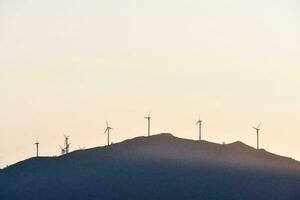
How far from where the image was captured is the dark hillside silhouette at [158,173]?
16100cm

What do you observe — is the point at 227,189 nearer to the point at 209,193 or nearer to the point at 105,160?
the point at 209,193

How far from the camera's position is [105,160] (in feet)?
575

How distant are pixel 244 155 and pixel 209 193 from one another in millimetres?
16714

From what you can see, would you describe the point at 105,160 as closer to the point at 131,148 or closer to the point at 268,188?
the point at 131,148

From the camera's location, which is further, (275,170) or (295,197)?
(275,170)

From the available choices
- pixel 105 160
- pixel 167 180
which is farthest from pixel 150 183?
pixel 105 160

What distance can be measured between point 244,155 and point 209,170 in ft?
28.4

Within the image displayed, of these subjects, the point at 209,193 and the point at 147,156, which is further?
the point at 147,156

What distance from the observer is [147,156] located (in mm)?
174250

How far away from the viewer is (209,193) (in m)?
161

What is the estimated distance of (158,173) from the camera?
168m

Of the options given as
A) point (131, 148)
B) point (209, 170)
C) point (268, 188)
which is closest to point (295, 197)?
point (268, 188)

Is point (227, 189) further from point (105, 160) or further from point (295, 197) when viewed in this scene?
point (105, 160)

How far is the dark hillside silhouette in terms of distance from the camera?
16100cm
